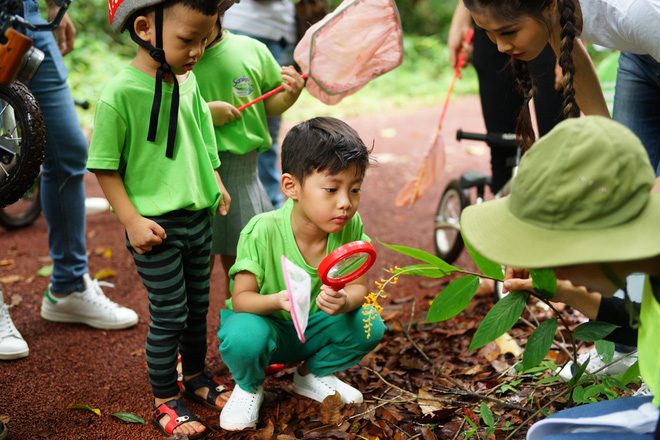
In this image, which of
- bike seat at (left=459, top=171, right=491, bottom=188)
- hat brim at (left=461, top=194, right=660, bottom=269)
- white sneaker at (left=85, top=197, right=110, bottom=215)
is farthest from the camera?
white sneaker at (left=85, top=197, right=110, bottom=215)

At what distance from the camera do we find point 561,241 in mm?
1415

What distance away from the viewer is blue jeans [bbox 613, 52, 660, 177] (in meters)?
2.60

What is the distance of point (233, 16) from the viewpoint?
3.42 m

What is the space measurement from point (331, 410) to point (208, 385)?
1.77ft

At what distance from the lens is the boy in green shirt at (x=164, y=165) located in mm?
2064

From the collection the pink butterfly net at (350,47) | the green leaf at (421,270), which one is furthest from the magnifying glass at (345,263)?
the pink butterfly net at (350,47)

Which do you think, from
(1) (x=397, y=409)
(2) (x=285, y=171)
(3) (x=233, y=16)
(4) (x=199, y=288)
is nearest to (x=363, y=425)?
(1) (x=397, y=409)

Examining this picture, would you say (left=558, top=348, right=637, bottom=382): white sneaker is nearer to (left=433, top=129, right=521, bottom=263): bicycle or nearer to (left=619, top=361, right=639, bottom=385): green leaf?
(left=619, top=361, right=639, bottom=385): green leaf

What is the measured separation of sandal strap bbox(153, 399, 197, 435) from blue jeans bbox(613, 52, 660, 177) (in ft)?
6.97

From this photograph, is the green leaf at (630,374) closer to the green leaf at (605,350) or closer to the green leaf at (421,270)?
the green leaf at (605,350)

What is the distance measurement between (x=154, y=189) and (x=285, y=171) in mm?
481

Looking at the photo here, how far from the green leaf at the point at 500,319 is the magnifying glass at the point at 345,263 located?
1.38 feet

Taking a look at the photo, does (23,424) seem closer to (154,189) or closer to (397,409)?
(154,189)

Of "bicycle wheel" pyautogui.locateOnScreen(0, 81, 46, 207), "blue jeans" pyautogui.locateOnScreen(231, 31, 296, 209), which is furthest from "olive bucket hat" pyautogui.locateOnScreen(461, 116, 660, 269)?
"blue jeans" pyautogui.locateOnScreen(231, 31, 296, 209)
